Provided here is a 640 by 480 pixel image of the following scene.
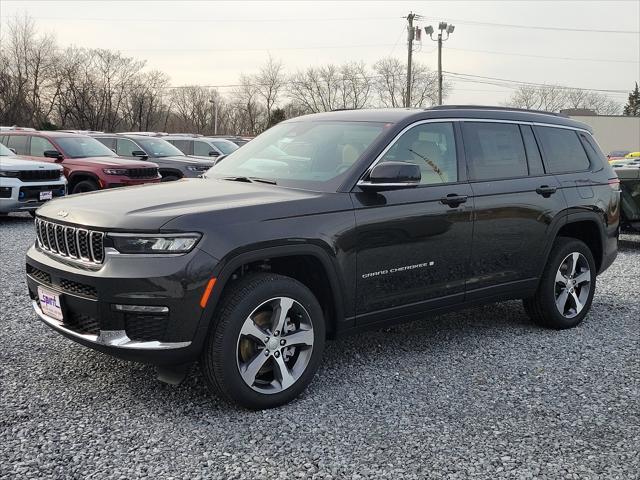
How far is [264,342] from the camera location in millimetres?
3736

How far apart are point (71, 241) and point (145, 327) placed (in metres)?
0.74

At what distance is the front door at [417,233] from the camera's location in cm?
417

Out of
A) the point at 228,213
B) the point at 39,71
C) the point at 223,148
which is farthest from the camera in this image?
the point at 39,71

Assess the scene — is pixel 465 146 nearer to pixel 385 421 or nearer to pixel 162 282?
pixel 385 421

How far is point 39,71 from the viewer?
58.8 meters

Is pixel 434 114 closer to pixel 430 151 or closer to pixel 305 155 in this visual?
pixel 430 151

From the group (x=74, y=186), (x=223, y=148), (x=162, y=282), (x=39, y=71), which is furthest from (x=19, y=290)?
(x=39, y=71)

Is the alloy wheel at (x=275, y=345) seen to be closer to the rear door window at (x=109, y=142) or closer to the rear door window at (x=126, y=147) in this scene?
the rear door window at (x=126, y=147)

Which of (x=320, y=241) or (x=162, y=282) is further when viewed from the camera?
(x=320, y=241)

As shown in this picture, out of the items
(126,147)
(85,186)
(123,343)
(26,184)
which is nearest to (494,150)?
(123,343)

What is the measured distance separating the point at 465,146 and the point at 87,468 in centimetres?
334

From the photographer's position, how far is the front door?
4.17m

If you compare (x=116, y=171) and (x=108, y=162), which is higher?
(x=108, y=162)

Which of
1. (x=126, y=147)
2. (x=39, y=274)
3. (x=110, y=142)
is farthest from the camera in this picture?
(x=110, y=142)
